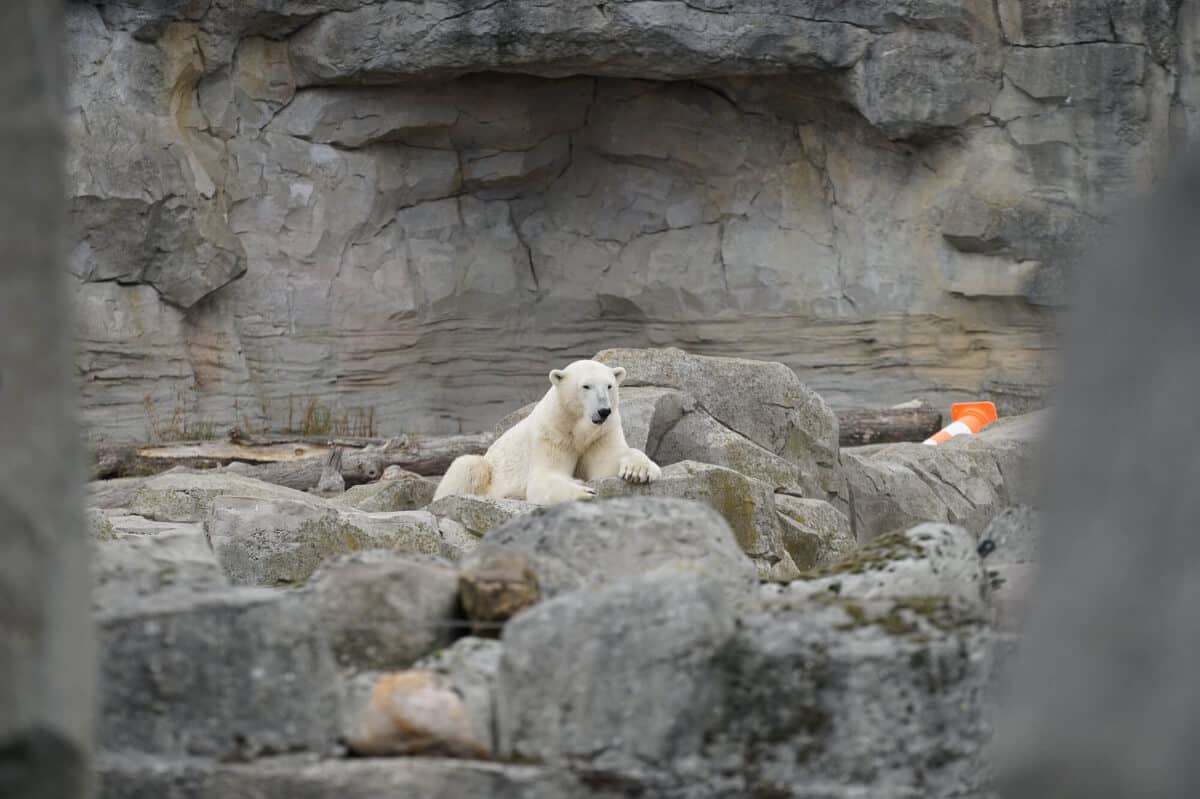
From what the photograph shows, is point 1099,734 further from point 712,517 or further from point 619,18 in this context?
point 619,18

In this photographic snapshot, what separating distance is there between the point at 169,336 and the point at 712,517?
38.9 ft

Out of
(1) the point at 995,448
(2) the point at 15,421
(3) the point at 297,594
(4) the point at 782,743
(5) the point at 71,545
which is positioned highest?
(2) the point at 15,421

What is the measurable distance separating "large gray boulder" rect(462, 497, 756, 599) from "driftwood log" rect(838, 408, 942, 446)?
409 inches

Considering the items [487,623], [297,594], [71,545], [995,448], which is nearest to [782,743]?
[487,623]

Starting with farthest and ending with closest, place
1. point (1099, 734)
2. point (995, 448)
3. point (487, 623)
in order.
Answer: point (995, 448)
point (487, 623)
point (1099, 734)

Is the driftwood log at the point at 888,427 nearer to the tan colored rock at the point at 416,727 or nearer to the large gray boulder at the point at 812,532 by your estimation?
the large gray boulder at the point at 812,532

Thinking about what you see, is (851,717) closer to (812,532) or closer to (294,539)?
(294,539)

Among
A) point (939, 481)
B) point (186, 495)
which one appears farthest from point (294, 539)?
point (939, 481)

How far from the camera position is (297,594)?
3.27m

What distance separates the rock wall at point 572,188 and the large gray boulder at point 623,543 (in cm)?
1117

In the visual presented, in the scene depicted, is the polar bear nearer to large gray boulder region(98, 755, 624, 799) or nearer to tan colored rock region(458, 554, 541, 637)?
tan colored rock region(458, 554, 541, 637)

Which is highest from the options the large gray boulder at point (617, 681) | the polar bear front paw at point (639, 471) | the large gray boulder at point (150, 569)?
the large gray boulder at point (150, 569)

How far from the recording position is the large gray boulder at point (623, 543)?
11.5 feet

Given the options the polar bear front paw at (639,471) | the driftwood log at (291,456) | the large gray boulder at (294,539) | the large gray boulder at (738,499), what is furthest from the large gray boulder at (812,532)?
the driftwood log at (291,456)
